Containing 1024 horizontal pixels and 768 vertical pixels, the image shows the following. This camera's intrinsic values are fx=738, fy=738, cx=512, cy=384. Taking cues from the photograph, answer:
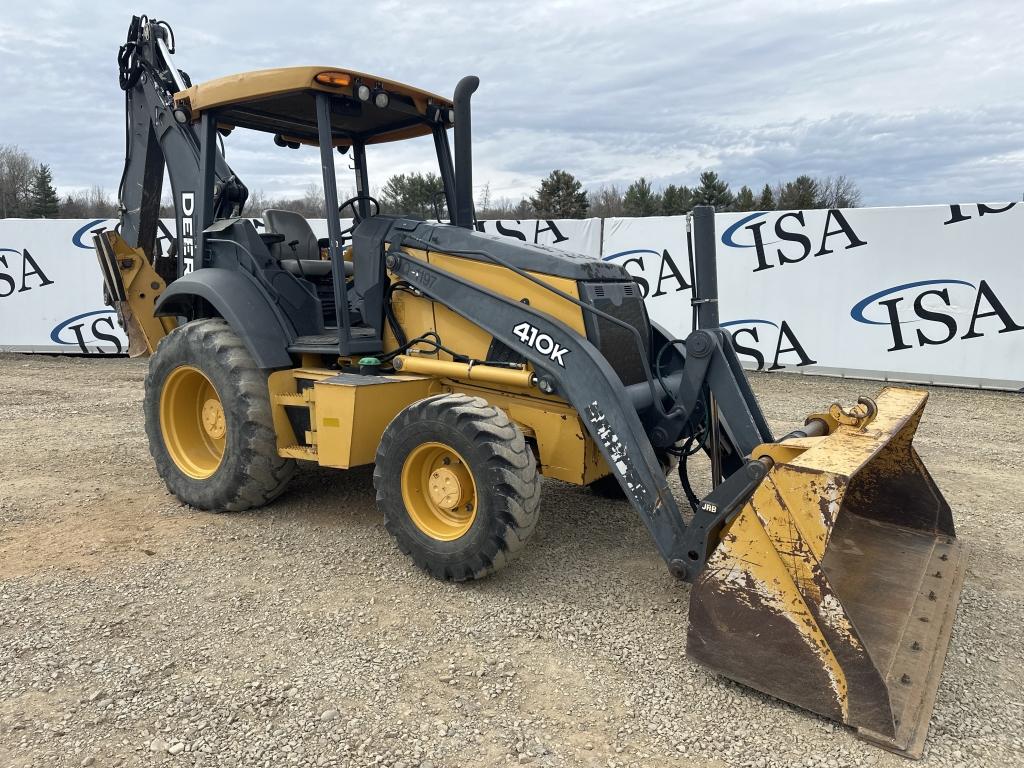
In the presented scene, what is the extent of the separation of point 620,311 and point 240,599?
8.42 ft

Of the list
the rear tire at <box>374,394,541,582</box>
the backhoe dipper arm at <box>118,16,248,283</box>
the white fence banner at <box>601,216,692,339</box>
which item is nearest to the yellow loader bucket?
the rear tire at <box>374,394,541,582</box>

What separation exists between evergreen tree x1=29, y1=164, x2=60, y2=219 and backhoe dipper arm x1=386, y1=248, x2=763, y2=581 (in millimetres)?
46125

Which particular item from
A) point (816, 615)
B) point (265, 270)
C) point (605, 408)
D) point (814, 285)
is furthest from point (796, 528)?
point (814, 285)

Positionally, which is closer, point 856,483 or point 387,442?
point 387,442

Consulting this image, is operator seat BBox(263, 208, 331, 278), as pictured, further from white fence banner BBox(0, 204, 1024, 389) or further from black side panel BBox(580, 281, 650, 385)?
white fence banner BBox(0, 204, 1024, 389)

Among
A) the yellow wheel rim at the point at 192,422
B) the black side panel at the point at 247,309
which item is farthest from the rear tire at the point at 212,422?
the black side panel at the point at 247,309

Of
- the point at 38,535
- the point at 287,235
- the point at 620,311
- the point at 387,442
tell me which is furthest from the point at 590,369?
the point at 38,535

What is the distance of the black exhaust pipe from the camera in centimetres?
444

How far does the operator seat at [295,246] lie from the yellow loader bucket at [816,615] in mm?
3459

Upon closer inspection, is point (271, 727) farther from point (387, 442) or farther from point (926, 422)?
point (926, 422)

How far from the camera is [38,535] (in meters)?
4.54

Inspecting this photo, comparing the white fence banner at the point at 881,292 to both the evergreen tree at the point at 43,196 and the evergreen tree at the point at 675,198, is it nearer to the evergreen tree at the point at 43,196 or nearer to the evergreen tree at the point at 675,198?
the evergreen tree at the point at 675,198

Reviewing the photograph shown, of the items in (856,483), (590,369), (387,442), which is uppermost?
(590,369)

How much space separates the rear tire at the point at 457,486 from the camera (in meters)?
3.57
